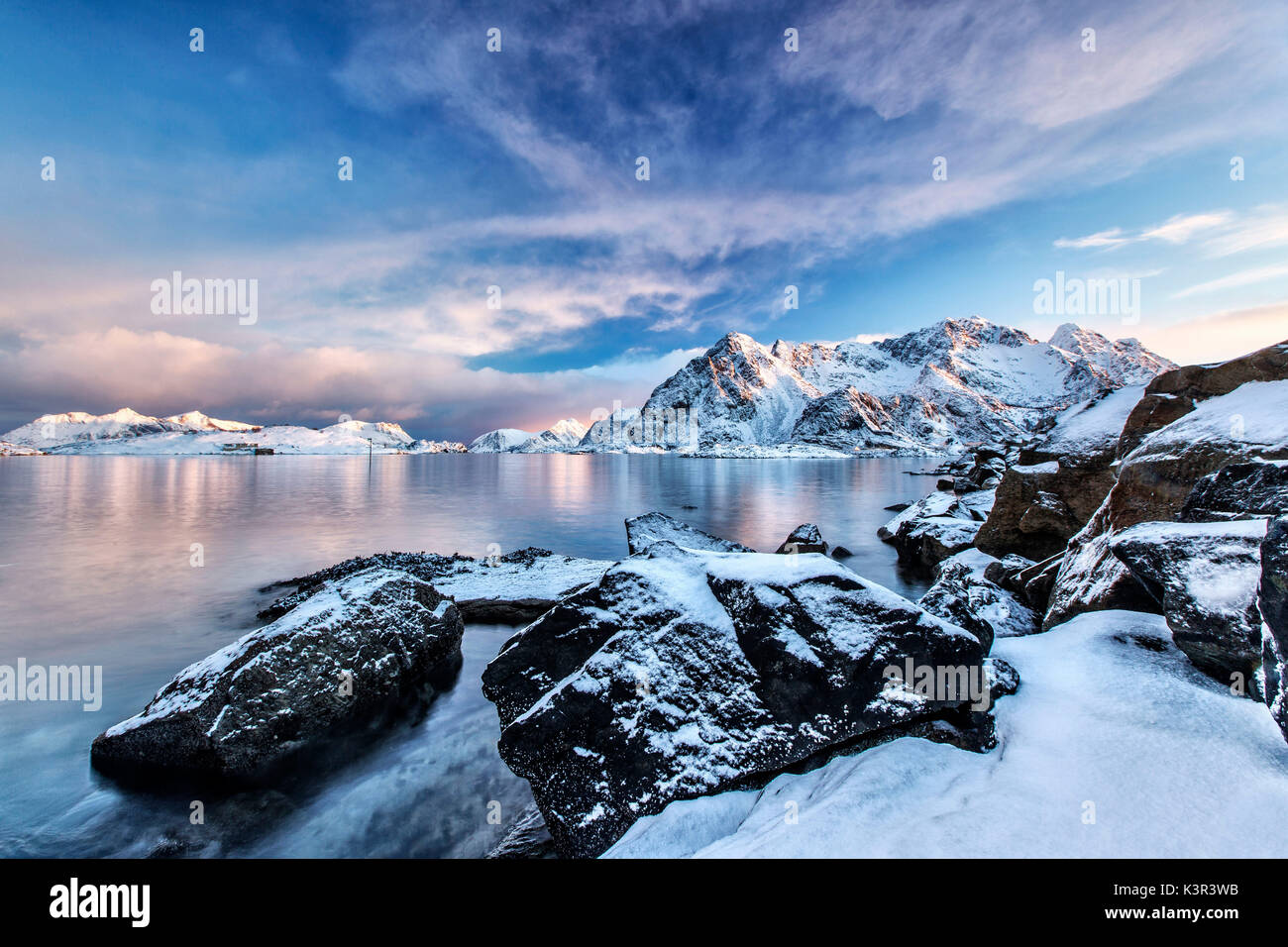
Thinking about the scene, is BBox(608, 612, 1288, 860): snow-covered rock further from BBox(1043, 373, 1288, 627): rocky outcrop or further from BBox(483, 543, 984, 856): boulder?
BBox(1043, 373, 1288, 627): rocky outcrop

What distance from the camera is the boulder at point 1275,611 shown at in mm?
3559

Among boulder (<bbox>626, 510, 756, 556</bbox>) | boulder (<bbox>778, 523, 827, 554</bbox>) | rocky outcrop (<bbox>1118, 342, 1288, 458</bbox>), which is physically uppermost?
rocky outcrop (<bbox>1118, 342, 1288, 458</bbox>)

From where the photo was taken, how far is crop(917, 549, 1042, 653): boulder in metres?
5.64

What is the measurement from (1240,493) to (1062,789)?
5.11m

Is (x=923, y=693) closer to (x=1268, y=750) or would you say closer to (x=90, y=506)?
(x=1268, y=750)

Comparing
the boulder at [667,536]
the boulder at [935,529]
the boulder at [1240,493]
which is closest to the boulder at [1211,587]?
the boulder at [1240,493]

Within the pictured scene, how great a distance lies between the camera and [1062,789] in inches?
132

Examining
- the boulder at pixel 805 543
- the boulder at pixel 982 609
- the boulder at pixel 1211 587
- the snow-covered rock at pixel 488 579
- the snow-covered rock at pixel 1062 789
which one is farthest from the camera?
the boulder at pixel 805 543

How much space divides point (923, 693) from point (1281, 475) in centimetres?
508

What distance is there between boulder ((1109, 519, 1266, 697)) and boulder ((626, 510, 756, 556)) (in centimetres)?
1268

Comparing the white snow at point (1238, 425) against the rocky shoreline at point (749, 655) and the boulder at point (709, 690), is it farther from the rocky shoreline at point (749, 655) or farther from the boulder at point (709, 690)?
the boulder at point (709, 690)

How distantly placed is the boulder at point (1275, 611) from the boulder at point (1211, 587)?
325mm

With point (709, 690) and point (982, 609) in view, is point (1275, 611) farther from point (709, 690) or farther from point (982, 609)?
point (709, 690)
